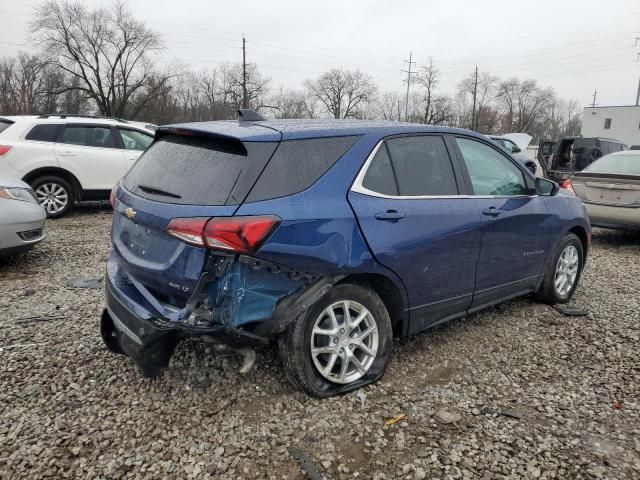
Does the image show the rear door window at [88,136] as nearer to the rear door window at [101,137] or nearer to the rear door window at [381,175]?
the rear door window at [101,137]

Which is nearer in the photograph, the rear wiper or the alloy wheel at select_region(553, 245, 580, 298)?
the rear wiper

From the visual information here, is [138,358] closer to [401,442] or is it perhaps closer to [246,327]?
[246,327]

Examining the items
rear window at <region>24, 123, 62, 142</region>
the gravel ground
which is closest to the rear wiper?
the gravel ground

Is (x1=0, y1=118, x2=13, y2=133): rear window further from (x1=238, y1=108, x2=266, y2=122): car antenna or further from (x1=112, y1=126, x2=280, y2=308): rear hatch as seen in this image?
(x1=238, y1=108, x2=266, y2=122): car antenna

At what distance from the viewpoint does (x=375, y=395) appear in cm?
299

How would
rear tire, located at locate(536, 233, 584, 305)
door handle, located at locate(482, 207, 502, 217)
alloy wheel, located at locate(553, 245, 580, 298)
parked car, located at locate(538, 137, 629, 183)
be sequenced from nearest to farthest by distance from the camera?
door handle, located at locate(482, 207, 502, 217) < rear tire, located at locate(536, 233, 584, 305) < alloy wheel, located at locate(553, 245, 580, 298) < parked car, located at locate(538, 137, 629, 183)

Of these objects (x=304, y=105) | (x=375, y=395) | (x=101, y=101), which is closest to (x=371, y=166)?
(x=375, y=395)

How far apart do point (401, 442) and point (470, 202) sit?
1763 mm

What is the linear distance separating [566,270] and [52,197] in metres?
8.06

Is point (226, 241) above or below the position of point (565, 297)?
above

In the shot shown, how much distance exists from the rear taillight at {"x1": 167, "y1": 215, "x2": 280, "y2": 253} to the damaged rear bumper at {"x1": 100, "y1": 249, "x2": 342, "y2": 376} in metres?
0.11

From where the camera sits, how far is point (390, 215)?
295cm

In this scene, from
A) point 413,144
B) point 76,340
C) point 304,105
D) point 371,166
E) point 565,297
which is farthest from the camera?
point 304,105

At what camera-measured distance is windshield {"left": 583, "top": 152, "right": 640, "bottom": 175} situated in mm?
7489
